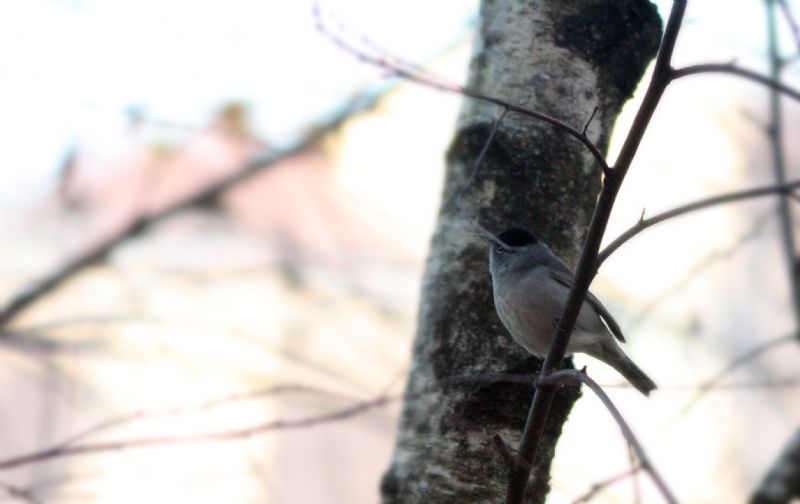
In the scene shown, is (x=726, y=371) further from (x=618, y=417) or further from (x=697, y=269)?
(x=618, y=417)

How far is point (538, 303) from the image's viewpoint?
9.27 ft

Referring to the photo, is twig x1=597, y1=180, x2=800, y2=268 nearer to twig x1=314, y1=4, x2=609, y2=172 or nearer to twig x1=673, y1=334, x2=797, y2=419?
twig x1=314, y1=4, x2=609, y2=172

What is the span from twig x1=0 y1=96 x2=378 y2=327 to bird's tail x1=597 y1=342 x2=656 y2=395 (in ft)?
11.3

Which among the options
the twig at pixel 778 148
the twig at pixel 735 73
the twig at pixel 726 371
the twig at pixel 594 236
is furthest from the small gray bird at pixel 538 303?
the twig at pixel 778 148

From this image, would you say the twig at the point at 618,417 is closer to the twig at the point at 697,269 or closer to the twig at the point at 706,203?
the twig at the point at 706,203

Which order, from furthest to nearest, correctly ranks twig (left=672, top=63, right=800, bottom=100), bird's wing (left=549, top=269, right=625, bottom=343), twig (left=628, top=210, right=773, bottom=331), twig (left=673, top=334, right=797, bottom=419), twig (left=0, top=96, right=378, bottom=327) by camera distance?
twig (left=0, top=96, right=378, bottom=327)
twig (left=628, top=210, right=773, bottom=331)
twig (left=673, top=334, right=797, bottom=419)
bird's wing (left=549, top=269, right=625, bottom=343)
twig (left=672, top=63, right=800, bottom=100)

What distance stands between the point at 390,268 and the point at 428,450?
4264 mm

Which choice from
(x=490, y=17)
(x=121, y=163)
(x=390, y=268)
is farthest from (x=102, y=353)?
(x=490, y=17)

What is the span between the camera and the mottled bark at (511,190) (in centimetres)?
248

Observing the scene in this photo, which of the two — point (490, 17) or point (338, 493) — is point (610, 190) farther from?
point (338, 493)

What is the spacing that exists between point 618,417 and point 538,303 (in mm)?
1322

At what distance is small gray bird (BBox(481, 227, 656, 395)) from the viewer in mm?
2531

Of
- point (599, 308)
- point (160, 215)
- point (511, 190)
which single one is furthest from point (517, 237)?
point (160, 215)

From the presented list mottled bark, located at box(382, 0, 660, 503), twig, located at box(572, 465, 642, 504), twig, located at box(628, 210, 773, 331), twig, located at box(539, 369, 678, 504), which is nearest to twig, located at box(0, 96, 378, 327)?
twig, located at box(628, 210, 773, 331)
